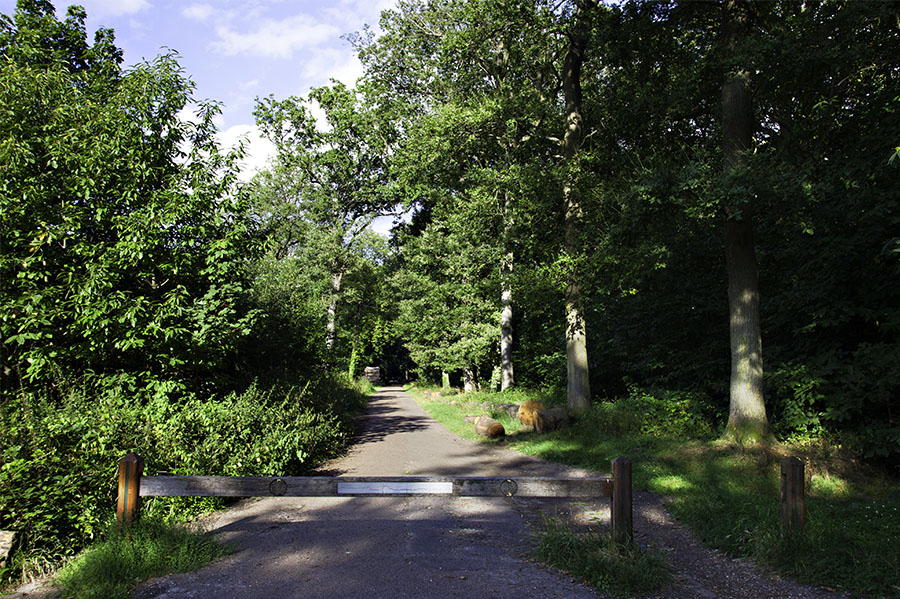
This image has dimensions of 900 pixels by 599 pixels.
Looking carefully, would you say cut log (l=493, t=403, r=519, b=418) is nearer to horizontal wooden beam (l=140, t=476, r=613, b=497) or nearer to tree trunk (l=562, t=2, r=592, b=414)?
tree trunk (l=562, t=2, r=592, b=414)

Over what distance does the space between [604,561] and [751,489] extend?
4.18 metres

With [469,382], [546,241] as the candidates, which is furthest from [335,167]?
[546,241]

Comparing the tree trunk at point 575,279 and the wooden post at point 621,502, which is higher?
the tree trunk at point 575,279

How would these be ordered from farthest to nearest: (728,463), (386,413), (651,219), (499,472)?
(386,413)
(651,219)
(499,472)
(728,463)

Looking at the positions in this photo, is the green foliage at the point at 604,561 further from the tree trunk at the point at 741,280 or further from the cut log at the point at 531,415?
the cut log at the point at 531,415

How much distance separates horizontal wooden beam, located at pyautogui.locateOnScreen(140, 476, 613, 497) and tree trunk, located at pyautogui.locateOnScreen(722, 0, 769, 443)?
6.19 meters

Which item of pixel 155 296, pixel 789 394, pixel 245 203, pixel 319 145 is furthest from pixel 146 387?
pixel 319 145

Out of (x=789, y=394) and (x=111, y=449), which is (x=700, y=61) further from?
(x=111, y=449)

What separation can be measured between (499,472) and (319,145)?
27.9m

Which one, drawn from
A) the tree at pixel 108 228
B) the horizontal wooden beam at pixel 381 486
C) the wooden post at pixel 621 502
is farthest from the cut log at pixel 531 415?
the horizontal wooden beam at pixel 381 486

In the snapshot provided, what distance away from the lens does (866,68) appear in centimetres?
940

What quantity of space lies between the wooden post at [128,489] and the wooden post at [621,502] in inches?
182

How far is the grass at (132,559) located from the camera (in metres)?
4.63

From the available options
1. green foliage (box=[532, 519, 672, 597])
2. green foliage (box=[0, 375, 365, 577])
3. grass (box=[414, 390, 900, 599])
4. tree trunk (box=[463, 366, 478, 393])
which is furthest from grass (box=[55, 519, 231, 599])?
tree trunk (box=[463, 366, 478, 393])
